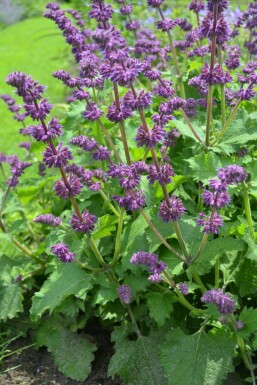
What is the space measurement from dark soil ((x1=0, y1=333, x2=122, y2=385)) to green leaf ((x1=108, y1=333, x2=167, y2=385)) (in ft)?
0.79

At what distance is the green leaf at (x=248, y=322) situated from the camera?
281 cm

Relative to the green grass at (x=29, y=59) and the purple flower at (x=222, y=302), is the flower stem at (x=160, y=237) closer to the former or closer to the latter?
the purple flower at (x=222, y=302)

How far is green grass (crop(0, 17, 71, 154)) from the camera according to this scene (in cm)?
718

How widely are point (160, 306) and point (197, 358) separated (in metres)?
0.34

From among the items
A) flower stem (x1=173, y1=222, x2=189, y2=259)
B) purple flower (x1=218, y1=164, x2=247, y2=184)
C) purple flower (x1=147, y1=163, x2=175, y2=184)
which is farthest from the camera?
flower stem (x1=173, y1=222, x2=189, y2=259)

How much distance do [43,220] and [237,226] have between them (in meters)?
1.05

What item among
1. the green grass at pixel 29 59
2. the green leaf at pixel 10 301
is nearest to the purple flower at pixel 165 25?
the green leaf at pixel 10 301

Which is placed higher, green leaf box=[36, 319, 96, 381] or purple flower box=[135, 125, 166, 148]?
purple flower box=[135, 125, 166, 148]

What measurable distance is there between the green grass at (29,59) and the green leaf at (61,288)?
11.0ft

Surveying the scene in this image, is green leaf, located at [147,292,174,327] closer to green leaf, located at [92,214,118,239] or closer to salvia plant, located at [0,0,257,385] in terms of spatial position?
salvia plant, located at [0,0,257,385]

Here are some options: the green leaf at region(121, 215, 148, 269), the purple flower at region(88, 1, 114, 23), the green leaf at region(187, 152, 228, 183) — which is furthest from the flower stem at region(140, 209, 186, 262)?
the purple flower at region(88, 1, 114, 23)

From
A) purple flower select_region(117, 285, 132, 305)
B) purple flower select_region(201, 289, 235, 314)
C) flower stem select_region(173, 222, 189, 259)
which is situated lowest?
purple flower select_region(117, 285, 132, 305)

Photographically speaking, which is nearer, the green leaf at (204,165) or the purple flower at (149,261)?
the purple flower at (149,261)

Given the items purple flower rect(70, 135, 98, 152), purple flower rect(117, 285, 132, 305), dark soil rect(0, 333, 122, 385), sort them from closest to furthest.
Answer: purple flower rect(70, 135, 98, 152) < purple flower rect(117, 285, 132, 305) < dark soil rect(0, 333, 122, 385)
